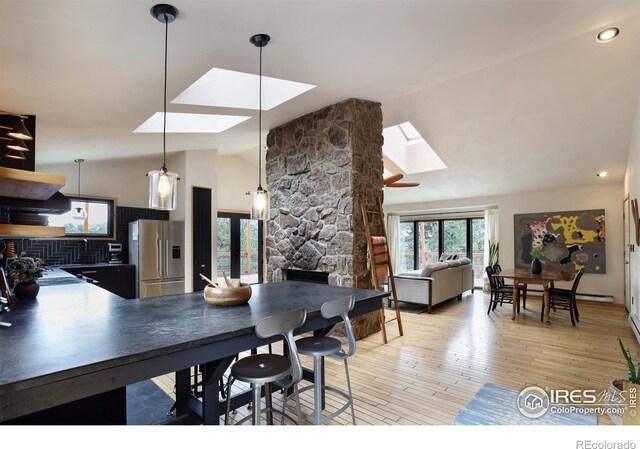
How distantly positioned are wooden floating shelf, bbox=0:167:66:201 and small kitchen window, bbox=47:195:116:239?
12.8ft

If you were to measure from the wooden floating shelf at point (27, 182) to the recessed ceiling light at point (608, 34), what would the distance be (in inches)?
174

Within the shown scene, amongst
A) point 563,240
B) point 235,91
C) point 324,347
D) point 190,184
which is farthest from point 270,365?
point 563,240

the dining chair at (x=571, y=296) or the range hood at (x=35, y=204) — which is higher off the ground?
the range hood at (x=35, y=204)

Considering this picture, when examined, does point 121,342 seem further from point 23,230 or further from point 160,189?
point 23,230

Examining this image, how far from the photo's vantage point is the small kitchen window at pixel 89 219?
18.4ft


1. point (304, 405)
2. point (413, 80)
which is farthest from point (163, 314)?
point (413, 80)

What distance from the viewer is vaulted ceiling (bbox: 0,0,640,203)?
2145 mm

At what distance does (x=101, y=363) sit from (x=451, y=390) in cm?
265

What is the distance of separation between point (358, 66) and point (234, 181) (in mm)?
4965

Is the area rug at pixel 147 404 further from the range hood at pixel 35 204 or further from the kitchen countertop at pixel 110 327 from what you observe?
the range hood at pixel 35 204

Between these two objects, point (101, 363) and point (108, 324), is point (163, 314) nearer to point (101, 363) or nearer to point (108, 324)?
point (108, 324)

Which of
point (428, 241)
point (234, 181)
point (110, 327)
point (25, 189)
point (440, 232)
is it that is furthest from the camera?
point (428, 241)

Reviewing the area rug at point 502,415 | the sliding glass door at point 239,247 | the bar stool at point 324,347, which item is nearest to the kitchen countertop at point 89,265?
the sliding glass door at point 239,247

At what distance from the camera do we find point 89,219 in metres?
5.79
